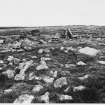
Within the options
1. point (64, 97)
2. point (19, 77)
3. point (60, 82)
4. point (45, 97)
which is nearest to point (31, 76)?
point (19, 77)

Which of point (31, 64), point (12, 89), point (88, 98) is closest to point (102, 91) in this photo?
point (88, 98)

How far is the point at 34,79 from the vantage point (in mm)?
2896

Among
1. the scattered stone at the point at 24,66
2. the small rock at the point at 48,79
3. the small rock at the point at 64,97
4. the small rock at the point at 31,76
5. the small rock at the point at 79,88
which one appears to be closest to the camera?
the small rock at the point at 64,97

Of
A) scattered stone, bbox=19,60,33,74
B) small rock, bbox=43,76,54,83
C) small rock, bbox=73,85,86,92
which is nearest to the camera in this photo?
small rock, bbox=73,85,86,92

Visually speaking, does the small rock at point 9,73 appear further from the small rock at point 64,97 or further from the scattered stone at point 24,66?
the small rock at point 64,97

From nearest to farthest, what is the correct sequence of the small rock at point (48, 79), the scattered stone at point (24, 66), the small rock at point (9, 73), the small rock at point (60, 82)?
the small rock at point (60, 82) < the small rock at point (48, 79) < the small rock at point (9, 73) < the scattered stone at point (24, 66)

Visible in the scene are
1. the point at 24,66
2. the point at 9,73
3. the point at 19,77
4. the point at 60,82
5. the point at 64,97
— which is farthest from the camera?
the point at 24,66

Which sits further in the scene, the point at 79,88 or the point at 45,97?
the point at 79,88

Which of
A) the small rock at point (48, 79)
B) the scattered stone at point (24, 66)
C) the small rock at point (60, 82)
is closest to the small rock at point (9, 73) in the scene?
the scattered stone at point (24, 66)

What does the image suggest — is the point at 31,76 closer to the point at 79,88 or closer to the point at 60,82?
the point at 60,82

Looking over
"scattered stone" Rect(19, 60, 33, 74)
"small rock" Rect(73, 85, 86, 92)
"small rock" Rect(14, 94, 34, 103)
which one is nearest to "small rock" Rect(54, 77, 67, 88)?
"small rock" Rect(73, 85, 86, 92)

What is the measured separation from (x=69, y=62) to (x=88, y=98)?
1.23 metres

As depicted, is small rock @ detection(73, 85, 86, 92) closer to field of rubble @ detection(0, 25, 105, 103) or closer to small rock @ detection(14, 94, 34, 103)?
field of rubble @ detection(0, 25, 105, 103)

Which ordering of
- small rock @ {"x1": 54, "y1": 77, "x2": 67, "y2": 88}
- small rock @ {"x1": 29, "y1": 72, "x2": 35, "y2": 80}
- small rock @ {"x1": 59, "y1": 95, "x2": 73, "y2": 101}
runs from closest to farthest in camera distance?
1. small rock @ {"x1": 59, "y1": 95, "x2": 73, "y2": 101}
2. small rock @ {"x1": 54, "y1": 77, "x2": 67, "y2": 88}
3. small rock @ {"x1": 29, "y1": 72, "x2": 35, "y2": 80}
